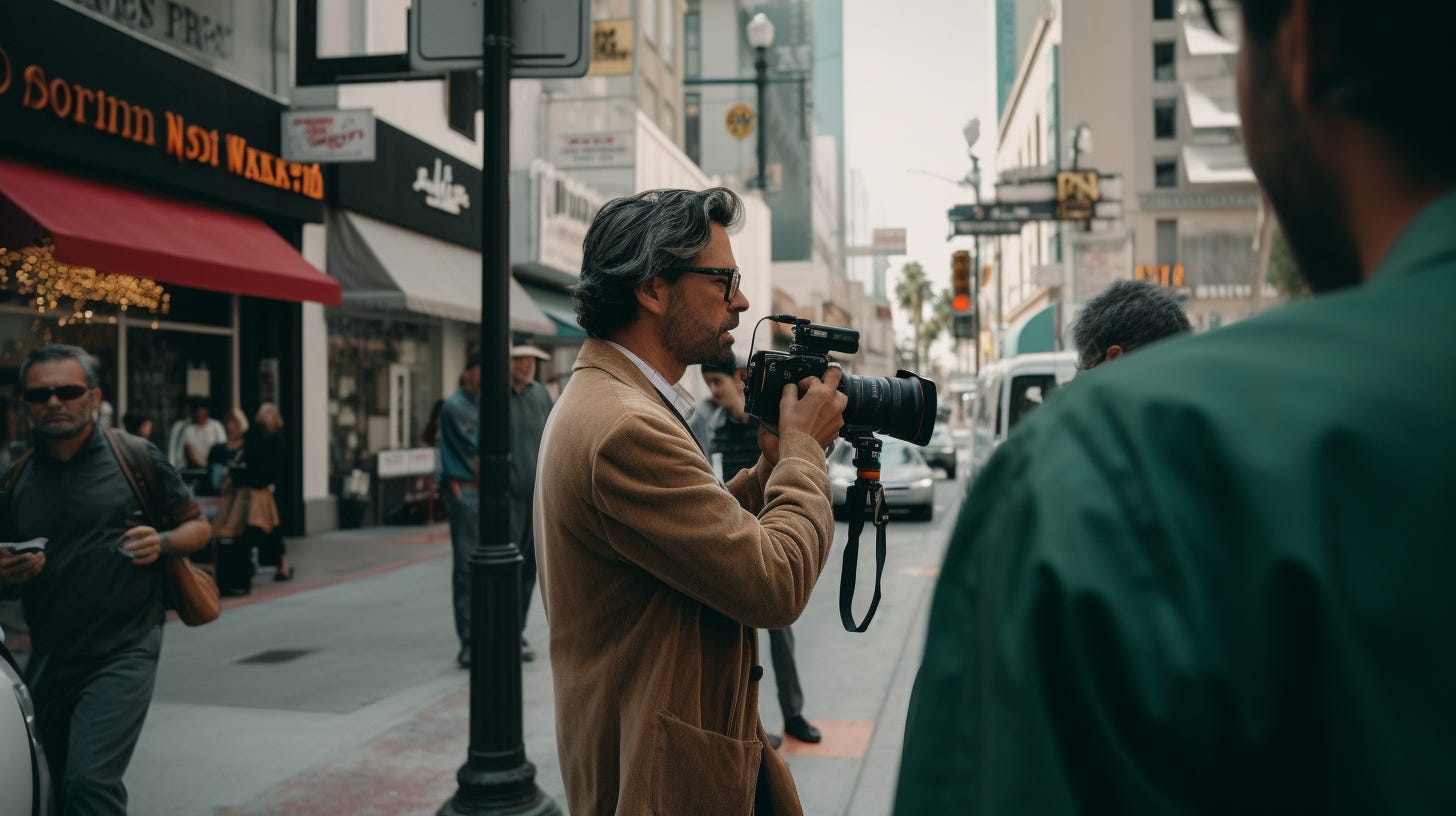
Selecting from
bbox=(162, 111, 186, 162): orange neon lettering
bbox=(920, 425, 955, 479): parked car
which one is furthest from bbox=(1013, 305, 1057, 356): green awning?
bbox=(162, 111, 186, 162): orange neon lettering

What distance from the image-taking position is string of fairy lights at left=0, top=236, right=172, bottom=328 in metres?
10.2

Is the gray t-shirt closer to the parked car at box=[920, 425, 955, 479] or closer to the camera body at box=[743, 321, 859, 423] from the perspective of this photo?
the camera body at box=[743, 321, 859, 423]

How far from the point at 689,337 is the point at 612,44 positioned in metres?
18.9

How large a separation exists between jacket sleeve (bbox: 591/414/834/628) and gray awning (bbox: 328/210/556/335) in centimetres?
1330

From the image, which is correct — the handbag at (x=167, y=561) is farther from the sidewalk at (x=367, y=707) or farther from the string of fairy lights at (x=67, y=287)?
the string of fairy lights at (x=67, y=287)

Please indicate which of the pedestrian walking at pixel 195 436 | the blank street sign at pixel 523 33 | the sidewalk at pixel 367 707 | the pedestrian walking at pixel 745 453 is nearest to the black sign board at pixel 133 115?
the pedestrian walking at pixel 195 436

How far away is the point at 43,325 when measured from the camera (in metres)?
11.1

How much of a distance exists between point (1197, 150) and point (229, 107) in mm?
41186

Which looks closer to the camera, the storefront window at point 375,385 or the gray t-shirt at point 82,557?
the gray t-shirt at point 82,557

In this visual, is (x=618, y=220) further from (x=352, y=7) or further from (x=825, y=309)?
(x=825, y=309)

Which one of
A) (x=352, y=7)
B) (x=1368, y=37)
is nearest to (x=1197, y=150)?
(x=352, y=7)

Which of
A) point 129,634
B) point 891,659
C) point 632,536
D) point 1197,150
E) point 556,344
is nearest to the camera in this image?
point 632,536

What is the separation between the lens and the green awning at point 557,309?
20953 millimetres

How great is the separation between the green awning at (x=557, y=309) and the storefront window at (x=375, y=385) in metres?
2.41
